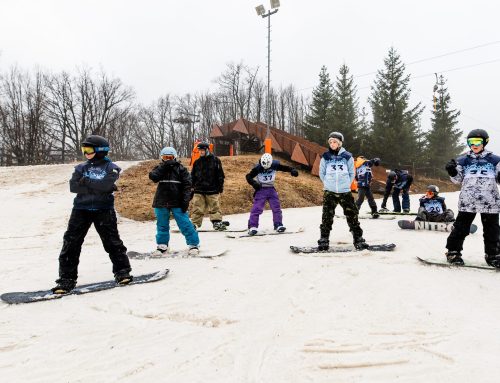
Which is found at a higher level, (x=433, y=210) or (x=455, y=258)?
(x=433, y=210)

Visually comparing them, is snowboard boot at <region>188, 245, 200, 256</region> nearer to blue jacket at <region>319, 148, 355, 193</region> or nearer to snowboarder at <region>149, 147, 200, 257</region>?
snowboarder at <region>149, 147, 200, 257</region>

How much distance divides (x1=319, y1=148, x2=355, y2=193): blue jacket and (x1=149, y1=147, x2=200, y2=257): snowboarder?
240cm

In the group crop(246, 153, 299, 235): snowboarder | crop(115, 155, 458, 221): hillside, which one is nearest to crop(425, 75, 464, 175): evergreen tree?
crop(115, 155, 458, 221): hillside

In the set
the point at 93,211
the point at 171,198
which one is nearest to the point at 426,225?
the point at 171,198

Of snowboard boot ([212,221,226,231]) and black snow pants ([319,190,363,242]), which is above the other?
black snow pants ([319,190,363,242])

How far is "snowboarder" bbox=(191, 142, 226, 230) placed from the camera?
9.00m

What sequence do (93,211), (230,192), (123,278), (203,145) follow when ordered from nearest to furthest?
(123,278) → (93,211) → (203,145) → (230,192)

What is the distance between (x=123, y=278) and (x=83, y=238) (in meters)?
0.71

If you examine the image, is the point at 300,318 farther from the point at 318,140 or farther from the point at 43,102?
the point at 43,102

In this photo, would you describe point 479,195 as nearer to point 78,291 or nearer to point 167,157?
point 167,157

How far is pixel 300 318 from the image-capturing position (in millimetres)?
3053

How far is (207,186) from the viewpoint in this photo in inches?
356

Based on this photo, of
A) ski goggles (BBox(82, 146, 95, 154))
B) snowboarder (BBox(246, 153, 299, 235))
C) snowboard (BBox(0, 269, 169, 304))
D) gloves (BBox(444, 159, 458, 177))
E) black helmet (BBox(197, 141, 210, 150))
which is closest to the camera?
snowboard (BBox(0, 269, 169, 304))

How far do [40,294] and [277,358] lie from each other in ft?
9.46
